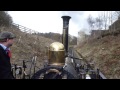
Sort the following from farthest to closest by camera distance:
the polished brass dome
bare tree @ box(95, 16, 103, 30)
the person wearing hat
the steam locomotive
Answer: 1. bare tree @ box(95, 16, 103, 30)
2. the polished brass dome
3. the steam locomotive
4. the person wearing hat

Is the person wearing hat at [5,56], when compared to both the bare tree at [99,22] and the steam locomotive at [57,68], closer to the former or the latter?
the steam locomotive at [57,68]

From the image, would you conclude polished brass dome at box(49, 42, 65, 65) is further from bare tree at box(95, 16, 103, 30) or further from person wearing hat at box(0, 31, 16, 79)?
bare tree at box(95, 16, 103, 30)

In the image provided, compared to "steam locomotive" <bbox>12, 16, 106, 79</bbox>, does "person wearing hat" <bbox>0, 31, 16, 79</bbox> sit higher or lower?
higher

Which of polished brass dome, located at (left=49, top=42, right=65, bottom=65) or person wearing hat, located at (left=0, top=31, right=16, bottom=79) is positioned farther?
polished brass dome, located at (left=49, top=42, right=65, bottom=65)

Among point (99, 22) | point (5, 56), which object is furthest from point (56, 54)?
point (99, 22)

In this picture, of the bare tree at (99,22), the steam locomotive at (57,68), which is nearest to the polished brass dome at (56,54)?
the steam locomotive at (57,68)

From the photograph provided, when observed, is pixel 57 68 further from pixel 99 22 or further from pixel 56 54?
pixel 99 22

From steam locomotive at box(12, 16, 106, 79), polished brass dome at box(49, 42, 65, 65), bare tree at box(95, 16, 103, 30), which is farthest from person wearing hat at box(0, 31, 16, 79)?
bare tree at box(95, 16, 103, 30)
